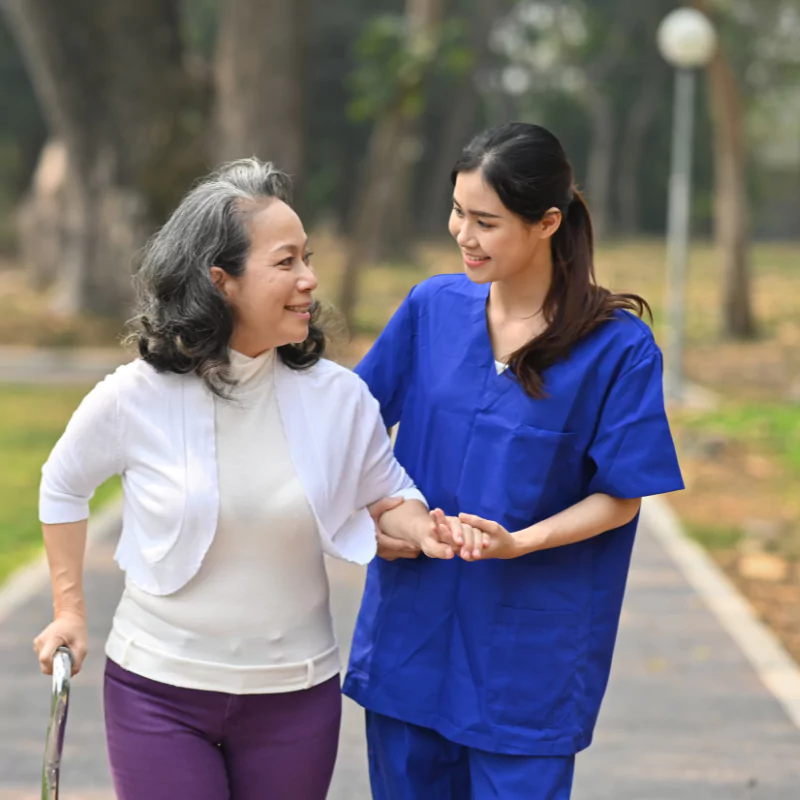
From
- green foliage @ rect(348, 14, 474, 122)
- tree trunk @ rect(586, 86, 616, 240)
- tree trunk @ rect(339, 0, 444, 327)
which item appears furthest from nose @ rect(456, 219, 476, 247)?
tree trunk @ rect(586, 86, 616, 240)

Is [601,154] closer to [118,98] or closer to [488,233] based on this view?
Answer: [118,98]

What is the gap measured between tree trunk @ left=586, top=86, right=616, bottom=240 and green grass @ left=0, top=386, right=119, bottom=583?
1355 inches

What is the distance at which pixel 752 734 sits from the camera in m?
5.27

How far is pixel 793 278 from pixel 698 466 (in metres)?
20.9

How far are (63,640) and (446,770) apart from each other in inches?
33.2

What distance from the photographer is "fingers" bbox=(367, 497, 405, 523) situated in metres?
2.95

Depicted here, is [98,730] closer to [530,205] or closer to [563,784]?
[563,784]

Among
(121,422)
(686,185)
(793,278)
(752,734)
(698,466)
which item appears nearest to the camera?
(121,422)

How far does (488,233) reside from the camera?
2875 millimetres

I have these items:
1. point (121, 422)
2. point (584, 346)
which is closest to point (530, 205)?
point (584, 346)

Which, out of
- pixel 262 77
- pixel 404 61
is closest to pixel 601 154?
pixel 404 61

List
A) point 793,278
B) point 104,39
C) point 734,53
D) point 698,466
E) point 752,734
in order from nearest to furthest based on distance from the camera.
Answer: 1. point 752,734
2. point 698,466
3. point 104,39
4. point 793,278
5. point 734,53

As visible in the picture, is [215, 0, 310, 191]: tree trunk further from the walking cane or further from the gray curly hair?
the walking cane

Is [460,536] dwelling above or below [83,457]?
below
